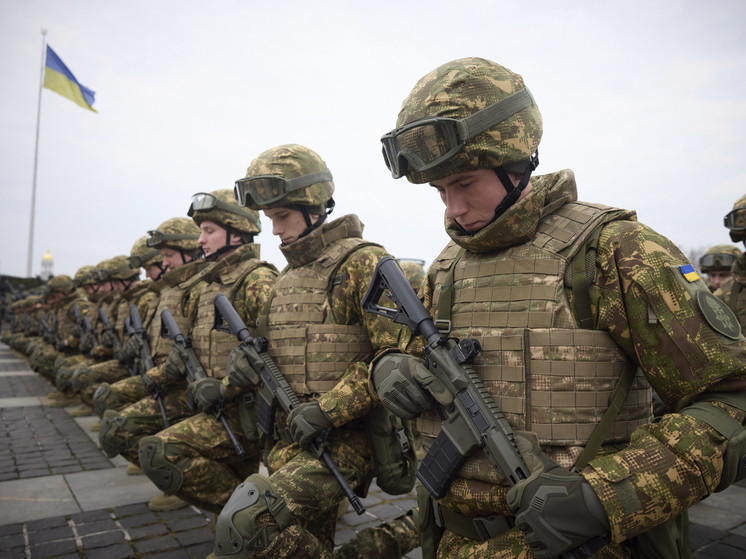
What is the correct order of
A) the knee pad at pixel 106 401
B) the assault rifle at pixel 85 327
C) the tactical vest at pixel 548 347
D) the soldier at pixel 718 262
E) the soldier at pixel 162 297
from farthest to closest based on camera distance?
the assault rifle at pixel 85 327 → the soldier at pixel 718 262 → the knee pad at pixel 106 401 → the soldier at pixel 162 297 → the tactical vest at pixel 548 347

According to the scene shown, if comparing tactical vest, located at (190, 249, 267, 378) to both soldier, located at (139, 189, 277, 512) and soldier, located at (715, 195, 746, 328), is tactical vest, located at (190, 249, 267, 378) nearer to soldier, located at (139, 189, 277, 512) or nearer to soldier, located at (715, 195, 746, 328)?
soldier, located at (139, 189, 277, 512)

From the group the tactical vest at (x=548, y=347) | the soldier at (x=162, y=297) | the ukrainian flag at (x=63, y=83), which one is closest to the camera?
the tactical vest at (x=548, y=347)

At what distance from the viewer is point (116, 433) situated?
543 centimetres

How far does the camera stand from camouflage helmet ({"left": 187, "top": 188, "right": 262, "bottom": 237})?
5.09 meters

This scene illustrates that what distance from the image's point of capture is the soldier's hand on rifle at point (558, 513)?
1.55 meters

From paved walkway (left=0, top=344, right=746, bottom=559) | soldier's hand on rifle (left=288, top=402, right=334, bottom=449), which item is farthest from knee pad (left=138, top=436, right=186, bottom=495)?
soldier's hand on rifle (left=288, top=402, right=334, bottom=449)

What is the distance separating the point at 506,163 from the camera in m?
2.11

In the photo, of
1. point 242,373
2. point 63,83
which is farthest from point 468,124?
point 63,83

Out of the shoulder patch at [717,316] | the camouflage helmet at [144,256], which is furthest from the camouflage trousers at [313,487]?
the camouflage helmet at [144,256]

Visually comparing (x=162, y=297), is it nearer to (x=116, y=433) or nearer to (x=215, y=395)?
(x=116, y=433)

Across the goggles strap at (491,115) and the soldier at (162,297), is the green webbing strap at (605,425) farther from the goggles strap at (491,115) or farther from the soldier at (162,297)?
the soldier at (162,297)

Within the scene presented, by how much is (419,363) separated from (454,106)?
1013mm

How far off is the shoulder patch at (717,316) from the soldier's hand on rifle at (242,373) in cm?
283

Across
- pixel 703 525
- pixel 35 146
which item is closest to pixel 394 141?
pixel 703 525
